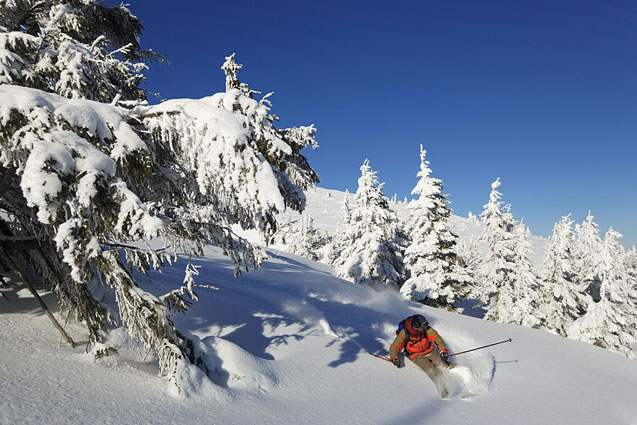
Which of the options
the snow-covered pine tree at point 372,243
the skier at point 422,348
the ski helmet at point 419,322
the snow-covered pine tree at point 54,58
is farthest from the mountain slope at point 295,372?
the snow-covered pine tree at point 372,243

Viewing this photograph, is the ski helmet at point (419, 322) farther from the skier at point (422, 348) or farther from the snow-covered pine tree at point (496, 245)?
the snow-covered pine tree at point (496, 245)

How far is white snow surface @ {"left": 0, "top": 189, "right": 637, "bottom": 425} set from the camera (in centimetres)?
326

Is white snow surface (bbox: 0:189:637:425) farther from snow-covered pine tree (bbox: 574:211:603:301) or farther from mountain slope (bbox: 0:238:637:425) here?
snow-covered pine tree (bbox: 574:211:603:301)

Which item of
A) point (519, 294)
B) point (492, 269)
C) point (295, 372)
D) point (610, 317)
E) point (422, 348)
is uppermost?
point (492, 269)

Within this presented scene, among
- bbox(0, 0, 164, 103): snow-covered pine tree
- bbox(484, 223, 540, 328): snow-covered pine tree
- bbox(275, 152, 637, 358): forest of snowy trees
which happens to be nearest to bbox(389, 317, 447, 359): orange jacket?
bbox(0, 0, 164, 103): snow-covered pine tree

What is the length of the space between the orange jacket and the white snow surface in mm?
345

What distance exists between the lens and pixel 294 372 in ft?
16.4

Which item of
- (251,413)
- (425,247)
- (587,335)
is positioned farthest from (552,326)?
(251,413)

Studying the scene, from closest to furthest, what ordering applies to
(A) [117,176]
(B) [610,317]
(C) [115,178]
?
1. (C) [115,178]
2. (A) [117,176]
3. (B) [610,317]

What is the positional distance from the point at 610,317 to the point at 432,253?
12582 mm

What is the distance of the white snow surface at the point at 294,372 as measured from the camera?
3264mm

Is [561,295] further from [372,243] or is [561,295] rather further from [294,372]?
[294,372]

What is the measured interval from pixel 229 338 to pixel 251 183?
3.13 metres

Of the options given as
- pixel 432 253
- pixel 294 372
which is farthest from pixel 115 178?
pixel 432 253
